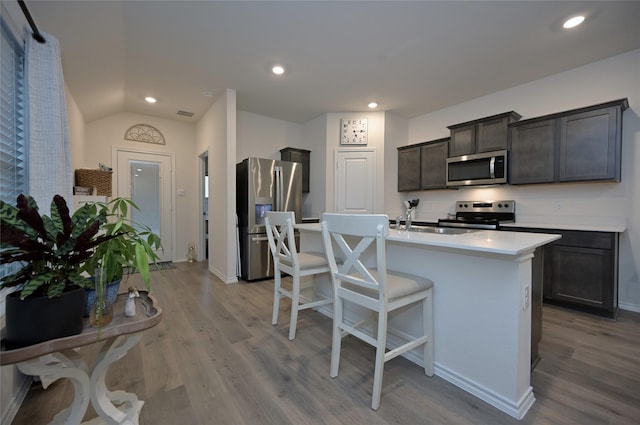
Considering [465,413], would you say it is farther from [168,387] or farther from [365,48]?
[365,48]

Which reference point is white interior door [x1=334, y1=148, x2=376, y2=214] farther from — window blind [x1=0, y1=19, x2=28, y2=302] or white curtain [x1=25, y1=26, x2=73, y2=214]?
window blind [x1=0, y1=19, x2=28, y2=302]

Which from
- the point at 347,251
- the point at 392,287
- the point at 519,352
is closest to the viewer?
the point at 519,352

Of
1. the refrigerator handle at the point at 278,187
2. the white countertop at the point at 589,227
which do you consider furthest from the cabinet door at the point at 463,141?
the refrigerator handle at the point at 278,187

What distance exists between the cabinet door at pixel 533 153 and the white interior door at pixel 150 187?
5.48 m

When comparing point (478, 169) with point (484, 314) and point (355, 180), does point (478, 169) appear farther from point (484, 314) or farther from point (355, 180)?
point (484, 314)

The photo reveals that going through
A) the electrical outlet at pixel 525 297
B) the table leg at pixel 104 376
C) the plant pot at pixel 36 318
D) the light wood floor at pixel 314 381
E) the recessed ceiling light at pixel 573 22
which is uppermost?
the recessed ceiling light at pixel 573 22

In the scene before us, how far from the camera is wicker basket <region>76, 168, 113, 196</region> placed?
11.0ft

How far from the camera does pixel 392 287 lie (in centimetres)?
156

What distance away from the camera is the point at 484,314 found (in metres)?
1.54

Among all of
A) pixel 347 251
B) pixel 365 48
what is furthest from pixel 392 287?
pixel 365 48

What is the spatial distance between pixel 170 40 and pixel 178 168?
2.93 meters

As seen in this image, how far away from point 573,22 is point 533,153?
132 cm

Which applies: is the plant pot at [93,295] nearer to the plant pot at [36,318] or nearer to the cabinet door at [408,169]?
the plant pot at [36,318]

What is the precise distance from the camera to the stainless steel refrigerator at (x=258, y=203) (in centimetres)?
389
